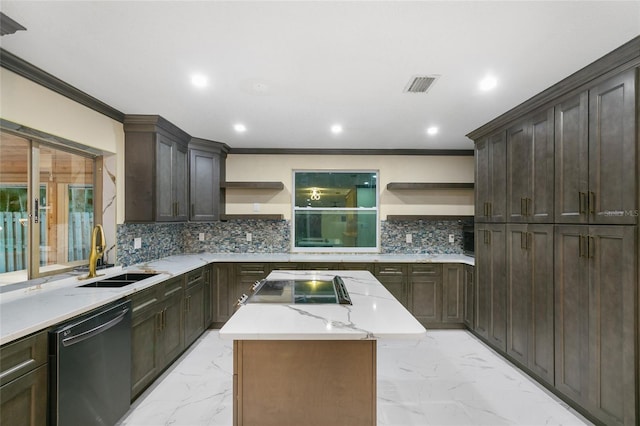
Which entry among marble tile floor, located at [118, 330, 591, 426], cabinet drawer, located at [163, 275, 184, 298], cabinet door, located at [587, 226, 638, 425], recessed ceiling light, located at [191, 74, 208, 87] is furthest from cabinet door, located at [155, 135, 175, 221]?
cabinet door, located at [587, 226, 638, 425]

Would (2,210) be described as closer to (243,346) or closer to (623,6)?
(243,346)

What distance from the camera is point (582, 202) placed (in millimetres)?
2168

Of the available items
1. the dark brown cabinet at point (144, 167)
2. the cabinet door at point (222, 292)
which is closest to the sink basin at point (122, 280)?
the dark brown cabinet at point (144, 167)

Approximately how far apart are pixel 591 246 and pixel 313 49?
230cm

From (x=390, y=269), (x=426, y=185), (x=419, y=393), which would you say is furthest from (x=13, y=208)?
(x=426, y=185)

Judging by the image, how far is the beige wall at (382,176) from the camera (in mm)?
4578

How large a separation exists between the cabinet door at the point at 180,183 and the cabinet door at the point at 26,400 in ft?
7.12

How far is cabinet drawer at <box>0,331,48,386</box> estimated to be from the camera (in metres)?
1.40

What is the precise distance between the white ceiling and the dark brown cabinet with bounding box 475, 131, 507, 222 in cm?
43

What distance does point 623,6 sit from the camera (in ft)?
4.84

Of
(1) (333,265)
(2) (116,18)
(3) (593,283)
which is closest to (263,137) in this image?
(1) (333,265)

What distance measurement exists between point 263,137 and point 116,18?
7.70 ft

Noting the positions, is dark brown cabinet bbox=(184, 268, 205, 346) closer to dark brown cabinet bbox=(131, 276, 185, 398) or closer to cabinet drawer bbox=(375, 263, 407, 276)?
dark brown cabinet bbox=(131, 276, 185, 398)

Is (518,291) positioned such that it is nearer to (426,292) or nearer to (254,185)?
(426,292)
